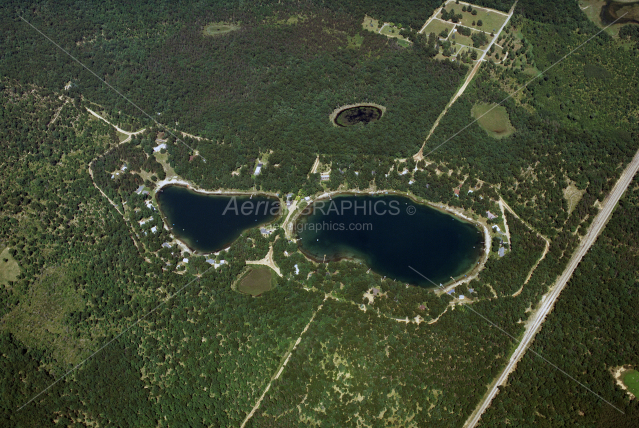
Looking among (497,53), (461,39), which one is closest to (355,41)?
(461,39)

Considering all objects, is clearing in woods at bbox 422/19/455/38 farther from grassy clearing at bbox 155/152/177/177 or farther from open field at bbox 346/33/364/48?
grassy clearing at bbox 155/152/177/177

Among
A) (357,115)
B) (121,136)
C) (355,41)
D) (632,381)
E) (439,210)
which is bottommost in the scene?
(632,381)

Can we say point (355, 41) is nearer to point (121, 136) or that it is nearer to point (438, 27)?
point (438, 27)

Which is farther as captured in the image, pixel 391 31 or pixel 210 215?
pixel 391 31

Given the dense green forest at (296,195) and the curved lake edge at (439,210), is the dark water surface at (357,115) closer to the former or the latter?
the dense green forest at (296,195)

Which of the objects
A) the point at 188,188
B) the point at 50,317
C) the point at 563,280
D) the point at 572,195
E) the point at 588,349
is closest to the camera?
the point at 588,349

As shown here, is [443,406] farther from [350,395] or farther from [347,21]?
[347,21]
